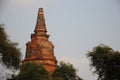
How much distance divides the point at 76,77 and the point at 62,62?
3273 mm

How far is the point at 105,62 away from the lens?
39.5m

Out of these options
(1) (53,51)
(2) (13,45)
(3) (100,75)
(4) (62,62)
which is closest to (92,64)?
(3) (100,75)

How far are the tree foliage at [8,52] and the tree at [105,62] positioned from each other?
802 centimetres

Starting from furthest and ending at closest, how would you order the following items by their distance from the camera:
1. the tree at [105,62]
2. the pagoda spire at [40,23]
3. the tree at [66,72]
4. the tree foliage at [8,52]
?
the pagoda spire at [40,23]
the tree at [66,72]
the tree at [105,62]
the tree foliage at [8,52]

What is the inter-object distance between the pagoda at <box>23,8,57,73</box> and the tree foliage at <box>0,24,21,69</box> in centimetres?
1364

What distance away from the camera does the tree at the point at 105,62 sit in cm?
3862

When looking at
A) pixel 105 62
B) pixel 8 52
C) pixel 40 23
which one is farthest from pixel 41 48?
pixel 8 52

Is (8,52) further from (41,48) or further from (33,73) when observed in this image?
(41,48)

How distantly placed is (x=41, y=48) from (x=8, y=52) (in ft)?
58.2

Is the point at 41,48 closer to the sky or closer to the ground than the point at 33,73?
closer to the sky

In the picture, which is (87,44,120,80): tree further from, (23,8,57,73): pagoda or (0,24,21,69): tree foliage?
(23,8,57,73): pagoda

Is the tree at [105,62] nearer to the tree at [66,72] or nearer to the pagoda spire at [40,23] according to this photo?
the tree at [66,72]

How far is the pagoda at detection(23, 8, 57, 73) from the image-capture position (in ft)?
169

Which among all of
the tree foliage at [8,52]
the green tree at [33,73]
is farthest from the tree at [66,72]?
the tree foliage at [8,52]
